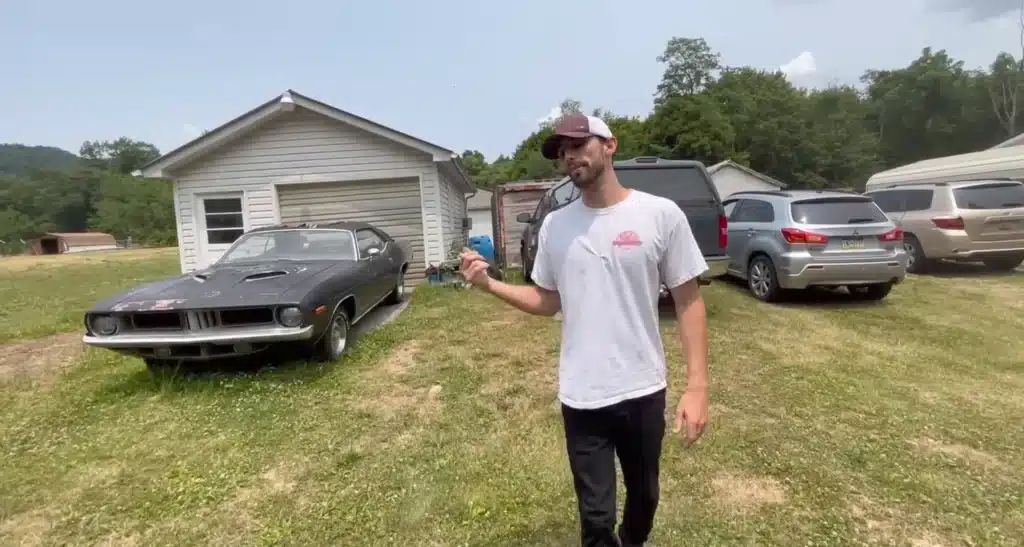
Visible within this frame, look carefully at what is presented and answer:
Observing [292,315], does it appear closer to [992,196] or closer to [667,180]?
[667,180]

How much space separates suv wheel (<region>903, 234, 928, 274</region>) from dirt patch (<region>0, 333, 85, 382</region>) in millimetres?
12933

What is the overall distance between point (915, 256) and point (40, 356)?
44.4 ft

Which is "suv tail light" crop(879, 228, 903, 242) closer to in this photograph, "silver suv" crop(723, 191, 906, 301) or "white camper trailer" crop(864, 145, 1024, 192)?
"silver suv" crop(723, 191, 906, 301)

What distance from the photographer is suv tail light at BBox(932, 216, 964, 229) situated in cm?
942

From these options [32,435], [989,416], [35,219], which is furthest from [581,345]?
[35,219]

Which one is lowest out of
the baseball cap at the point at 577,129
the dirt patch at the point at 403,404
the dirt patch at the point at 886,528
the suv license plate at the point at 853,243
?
the dirt patch at the point at 886,528

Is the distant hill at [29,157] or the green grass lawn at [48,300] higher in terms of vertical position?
the distant hill at [29,157]

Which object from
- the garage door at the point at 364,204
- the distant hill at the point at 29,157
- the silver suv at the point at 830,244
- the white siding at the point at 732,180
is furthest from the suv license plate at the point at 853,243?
the distant hill at the point at 29,157

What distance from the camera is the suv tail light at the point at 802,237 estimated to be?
22.9ft

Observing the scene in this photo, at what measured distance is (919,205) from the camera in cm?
1022

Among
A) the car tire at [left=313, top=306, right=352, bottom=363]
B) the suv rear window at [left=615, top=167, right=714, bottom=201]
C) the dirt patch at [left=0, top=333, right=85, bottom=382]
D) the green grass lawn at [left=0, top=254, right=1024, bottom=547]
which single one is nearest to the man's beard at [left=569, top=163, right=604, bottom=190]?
the green grass lawn at [left=0, top=254, right=1024, bottom=547]

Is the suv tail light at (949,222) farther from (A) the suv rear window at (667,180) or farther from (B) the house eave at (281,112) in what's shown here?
(B) the house eave at (281,112)

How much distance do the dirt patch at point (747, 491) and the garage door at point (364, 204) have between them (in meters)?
8.41

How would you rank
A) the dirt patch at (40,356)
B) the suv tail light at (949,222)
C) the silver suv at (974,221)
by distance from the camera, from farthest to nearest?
the suv tail light at (949,222)
the silver suv at (974,221)
the dirt patch at (40,356)
